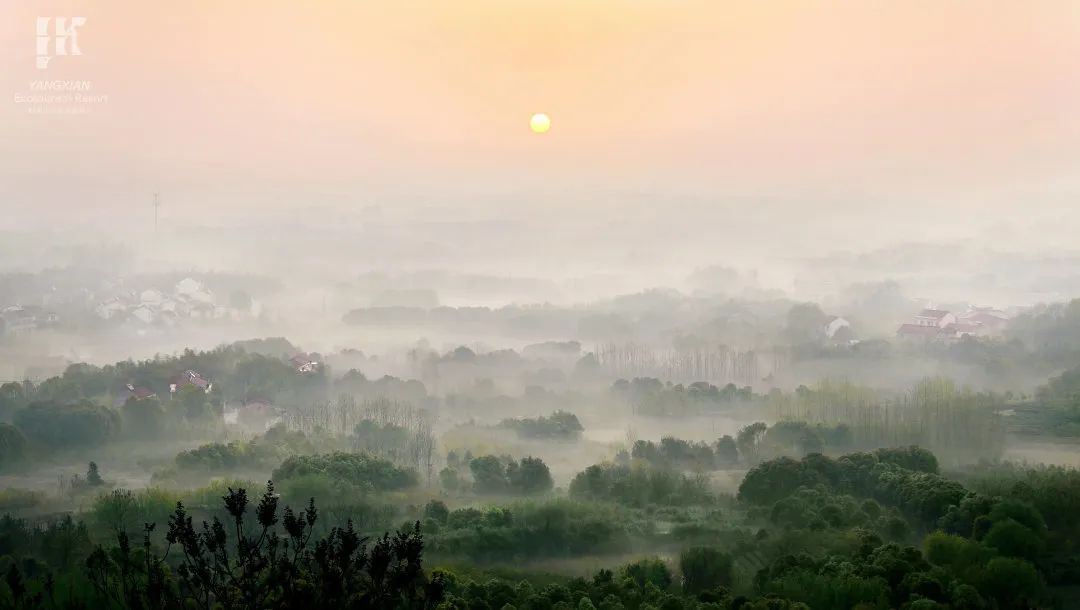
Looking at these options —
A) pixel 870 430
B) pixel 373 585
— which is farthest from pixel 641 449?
pixel 373 585

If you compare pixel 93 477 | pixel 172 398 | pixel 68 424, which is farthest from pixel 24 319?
pixel 93 477

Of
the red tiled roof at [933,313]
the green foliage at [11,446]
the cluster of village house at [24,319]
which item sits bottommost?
the green foliage at [11,446]

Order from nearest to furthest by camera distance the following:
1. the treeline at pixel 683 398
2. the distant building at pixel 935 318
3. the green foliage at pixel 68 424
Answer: the green foliage at pixel 68 424, the treeline at pixel 683 398, the distant building at pixel 935 318

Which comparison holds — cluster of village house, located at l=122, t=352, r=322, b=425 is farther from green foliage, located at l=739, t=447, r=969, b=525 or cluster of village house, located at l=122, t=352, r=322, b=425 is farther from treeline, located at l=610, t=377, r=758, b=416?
green foliage, located at l=739, t=447, r=969, b=525

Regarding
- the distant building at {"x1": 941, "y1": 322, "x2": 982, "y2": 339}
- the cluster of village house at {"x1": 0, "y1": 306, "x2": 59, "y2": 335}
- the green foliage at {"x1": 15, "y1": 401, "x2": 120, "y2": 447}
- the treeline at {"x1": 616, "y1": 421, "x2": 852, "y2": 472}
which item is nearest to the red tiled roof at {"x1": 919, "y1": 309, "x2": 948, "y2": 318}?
the distant building at {"x1": 941, "y1": 322, "x2": 982, "y2": 339}

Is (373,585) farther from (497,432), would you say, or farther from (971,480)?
(497,432)

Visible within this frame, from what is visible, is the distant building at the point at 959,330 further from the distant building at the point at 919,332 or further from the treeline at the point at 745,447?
the treeline at the point at 745,447

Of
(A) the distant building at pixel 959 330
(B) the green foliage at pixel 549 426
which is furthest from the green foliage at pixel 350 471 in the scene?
(A) the distant building at pixel 959 330

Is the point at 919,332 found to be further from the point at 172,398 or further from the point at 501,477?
the point at 172,398
